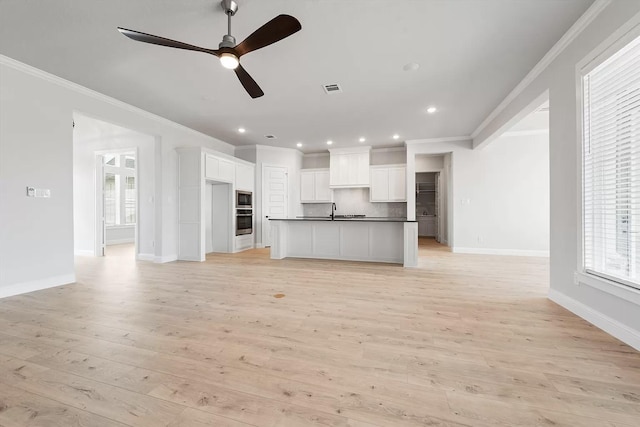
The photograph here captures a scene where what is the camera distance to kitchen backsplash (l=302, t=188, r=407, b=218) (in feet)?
26.0

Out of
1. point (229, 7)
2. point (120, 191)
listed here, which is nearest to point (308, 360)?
point (229, 7)

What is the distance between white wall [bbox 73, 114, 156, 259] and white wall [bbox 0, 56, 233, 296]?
1498 mm

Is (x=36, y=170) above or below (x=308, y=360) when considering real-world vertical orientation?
above

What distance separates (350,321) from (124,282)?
3344 millimetres

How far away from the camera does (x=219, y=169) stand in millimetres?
5969

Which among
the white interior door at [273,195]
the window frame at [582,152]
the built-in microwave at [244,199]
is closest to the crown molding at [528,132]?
the window frame at [582,152]

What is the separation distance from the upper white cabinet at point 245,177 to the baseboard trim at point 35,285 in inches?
141

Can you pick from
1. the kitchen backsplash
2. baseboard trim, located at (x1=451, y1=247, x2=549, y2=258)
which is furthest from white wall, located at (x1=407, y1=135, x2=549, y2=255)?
the kitchen backsplash

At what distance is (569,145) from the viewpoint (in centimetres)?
272

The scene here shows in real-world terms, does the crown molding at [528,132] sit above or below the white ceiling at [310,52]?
below

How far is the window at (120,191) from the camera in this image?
25.8 feet

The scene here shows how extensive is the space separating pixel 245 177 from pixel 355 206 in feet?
11.2

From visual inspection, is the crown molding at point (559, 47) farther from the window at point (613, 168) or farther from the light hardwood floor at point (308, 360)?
the light hardwood floor at point (308, 360)

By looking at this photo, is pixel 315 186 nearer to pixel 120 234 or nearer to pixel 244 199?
pixel 244 199
